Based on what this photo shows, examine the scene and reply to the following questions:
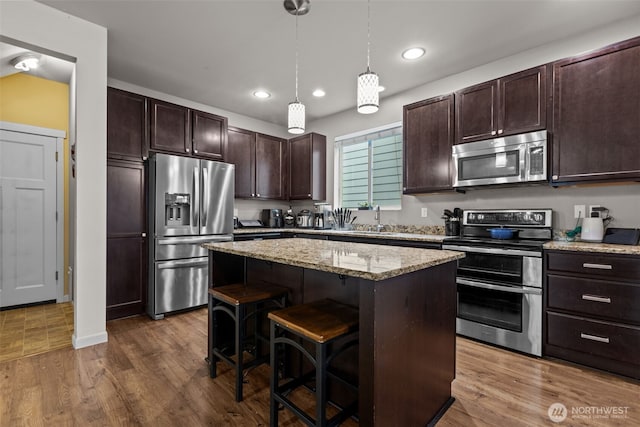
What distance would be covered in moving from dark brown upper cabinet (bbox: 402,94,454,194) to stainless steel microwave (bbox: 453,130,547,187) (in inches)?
5.9

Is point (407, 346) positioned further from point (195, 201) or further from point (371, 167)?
point (371, 167)

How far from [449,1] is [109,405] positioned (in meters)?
3.50

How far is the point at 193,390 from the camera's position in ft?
6.22

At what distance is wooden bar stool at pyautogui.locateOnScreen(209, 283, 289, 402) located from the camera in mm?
1806

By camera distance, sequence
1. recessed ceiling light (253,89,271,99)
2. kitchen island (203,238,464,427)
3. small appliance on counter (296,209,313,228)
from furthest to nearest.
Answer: small appliance on counter (296,209,313,228)
recessed ceiling light (253,89,271,99)
kitchen island (203,238,464,427)

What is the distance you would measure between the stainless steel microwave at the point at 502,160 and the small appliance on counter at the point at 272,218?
2737 millimetres

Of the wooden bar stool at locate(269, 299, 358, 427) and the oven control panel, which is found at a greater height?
the oven control panel

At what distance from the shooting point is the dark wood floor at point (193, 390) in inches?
64.7

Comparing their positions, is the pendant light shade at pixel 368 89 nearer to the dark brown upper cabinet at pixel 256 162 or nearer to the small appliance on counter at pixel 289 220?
the dark brown upper cabinet at pixel 256 162

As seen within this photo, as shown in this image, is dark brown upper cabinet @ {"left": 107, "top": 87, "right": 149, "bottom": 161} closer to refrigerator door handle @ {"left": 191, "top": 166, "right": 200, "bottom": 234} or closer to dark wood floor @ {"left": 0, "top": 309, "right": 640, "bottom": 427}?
→ refrigerator door handle @ {"left": 191, "top": 166, "right": 200, "bottom": 234}

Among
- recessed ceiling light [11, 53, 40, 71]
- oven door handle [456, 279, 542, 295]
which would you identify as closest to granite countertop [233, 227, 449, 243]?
oven door handle [456, 279, 542, 295]

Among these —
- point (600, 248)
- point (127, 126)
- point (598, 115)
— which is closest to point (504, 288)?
point (600, 248)

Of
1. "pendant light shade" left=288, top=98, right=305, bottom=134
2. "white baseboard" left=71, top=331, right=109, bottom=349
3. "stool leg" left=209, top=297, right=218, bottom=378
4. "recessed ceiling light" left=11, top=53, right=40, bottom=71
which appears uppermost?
"recessed ceiling light" left=11, top=53, right=40, bottom=71
